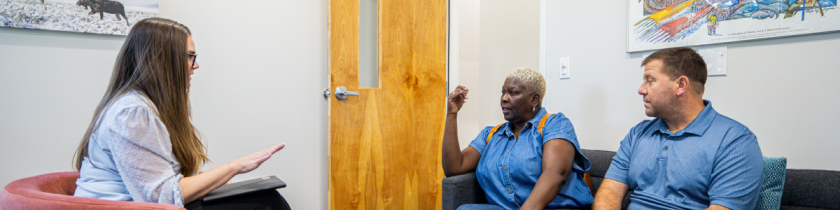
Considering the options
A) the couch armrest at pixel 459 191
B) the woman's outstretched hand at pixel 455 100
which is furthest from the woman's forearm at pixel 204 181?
the woman's outstretched hand at pixel 455 100

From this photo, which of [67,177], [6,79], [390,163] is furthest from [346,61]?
[6,79]

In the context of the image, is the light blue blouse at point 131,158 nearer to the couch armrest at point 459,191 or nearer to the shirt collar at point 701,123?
the couch armrest at point 459,191

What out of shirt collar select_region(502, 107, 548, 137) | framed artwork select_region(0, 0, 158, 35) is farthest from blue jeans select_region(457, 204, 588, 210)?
framed artwork select_region(0, 0, 158, 35)

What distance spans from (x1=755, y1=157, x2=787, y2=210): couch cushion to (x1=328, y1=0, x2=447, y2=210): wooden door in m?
1.58

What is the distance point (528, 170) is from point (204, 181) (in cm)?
107

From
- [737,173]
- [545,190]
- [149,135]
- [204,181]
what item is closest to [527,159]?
[545,190]

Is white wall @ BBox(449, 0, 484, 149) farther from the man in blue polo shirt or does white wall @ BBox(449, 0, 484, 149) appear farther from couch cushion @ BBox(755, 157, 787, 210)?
couch cushion @ BBox(755, 157, 787, 210)

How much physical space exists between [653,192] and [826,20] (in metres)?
0.82

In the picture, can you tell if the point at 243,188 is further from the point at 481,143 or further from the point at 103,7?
the point at 103,7

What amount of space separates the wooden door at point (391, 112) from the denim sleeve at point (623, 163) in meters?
1.19

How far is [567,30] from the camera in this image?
2.14 m

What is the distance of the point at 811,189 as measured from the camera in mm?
1273

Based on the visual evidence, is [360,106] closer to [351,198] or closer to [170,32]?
[351,198]

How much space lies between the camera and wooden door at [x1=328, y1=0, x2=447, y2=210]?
2221mm
